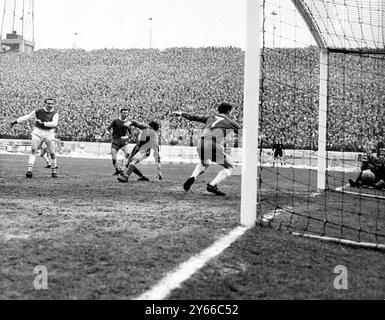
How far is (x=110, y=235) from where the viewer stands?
174 inches

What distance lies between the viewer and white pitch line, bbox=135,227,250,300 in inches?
111

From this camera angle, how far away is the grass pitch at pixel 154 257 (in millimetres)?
2947

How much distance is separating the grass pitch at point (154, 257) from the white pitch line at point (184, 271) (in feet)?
0.20

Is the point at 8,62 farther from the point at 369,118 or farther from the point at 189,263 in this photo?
the point at 189,263

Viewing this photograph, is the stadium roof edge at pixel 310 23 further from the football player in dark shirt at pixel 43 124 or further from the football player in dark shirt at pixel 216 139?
the football player in dark shirt at pixel 43 124

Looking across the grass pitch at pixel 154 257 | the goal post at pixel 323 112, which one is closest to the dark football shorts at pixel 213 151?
the grass pitch at pixel 154 257

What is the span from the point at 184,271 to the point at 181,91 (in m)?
35.9

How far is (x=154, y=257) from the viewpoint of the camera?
11.9 feet

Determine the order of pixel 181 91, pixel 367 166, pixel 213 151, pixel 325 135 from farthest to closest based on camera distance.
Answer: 1. pixel 181 91
2. pixel 367 166
3. pixel 325 135
4. pixel 213 151

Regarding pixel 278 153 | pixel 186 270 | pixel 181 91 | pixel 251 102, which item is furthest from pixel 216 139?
pixel 181 91

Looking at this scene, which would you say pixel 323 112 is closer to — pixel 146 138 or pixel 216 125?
pixel 216 125
